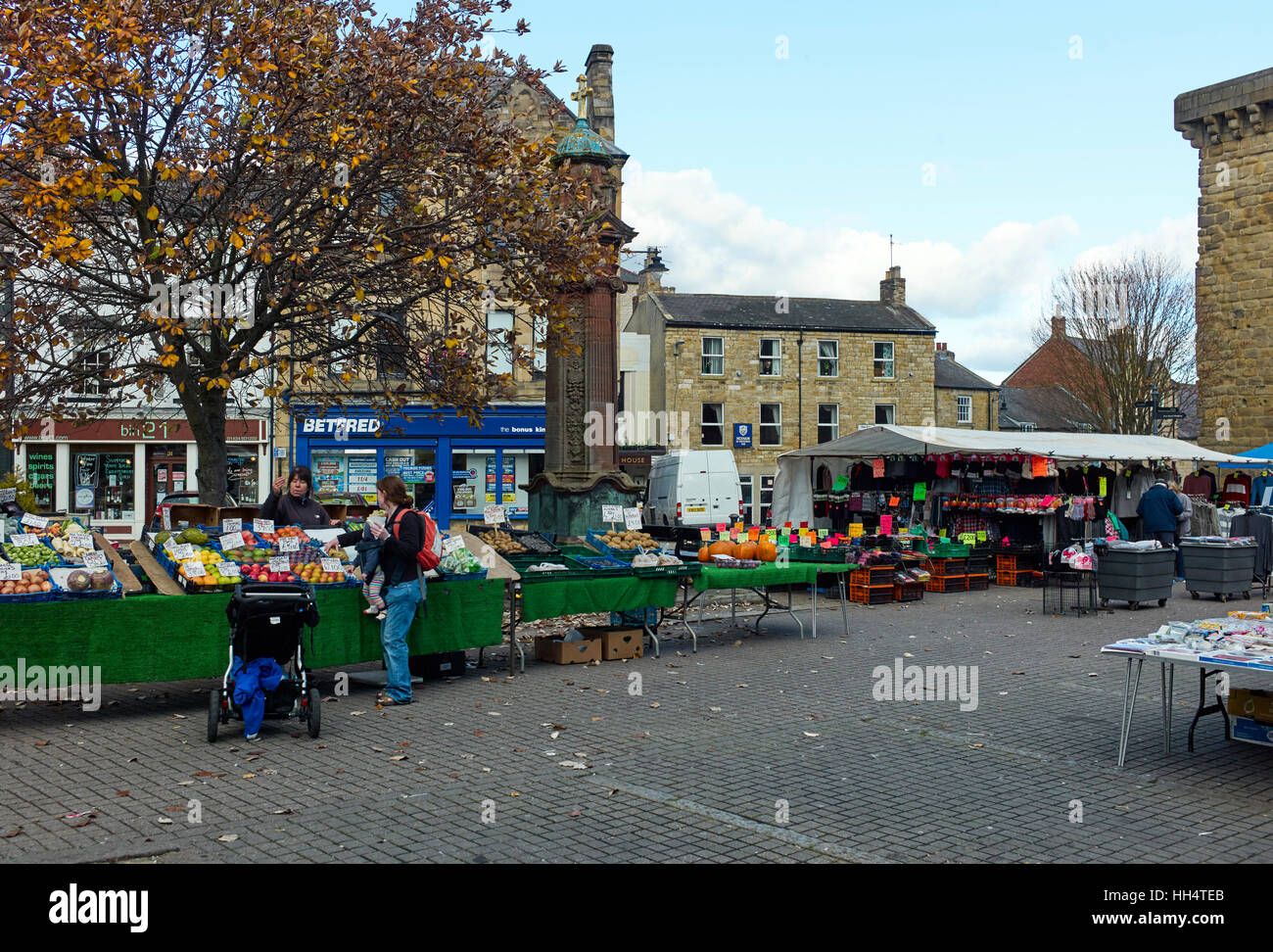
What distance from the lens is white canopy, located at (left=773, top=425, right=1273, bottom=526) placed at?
19578 mm

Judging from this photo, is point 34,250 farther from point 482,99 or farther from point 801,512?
point 801,512

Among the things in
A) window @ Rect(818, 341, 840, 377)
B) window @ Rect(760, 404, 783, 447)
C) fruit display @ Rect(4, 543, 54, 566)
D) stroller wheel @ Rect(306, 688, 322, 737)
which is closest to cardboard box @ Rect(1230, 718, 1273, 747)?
stroller wheel @ Rect(306, 688, 322, 737)

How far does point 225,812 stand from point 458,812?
1300 millimetres

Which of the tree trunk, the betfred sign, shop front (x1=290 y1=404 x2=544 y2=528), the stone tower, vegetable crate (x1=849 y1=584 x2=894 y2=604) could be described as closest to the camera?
the tree trunk

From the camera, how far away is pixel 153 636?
27.9 ft

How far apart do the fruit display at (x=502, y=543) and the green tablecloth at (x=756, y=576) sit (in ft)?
6.74

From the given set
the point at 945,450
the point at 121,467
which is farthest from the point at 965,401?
the point at 121,467

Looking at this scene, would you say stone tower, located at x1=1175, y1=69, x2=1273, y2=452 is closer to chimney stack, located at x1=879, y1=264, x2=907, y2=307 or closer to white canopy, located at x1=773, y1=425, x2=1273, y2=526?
white canopy, located at x1=773, y1=425, x2=1273, y2=526

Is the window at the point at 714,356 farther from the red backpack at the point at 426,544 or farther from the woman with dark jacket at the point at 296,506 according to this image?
the red backpack at the point at 426,544

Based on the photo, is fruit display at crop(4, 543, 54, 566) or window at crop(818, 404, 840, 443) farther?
window at crop(818, 404, 840, 443)

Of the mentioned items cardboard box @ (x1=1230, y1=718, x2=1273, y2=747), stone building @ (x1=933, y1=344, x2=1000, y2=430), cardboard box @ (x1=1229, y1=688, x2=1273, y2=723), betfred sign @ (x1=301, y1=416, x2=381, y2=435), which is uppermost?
stone building @ (x1=933, y1=344, x2=1000, y2=430)

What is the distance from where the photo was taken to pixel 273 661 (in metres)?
8.07

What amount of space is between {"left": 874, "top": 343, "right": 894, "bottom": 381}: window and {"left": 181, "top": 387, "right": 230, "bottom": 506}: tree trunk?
32.3 meters

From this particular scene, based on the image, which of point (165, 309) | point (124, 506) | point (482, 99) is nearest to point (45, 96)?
point (165, 309)
